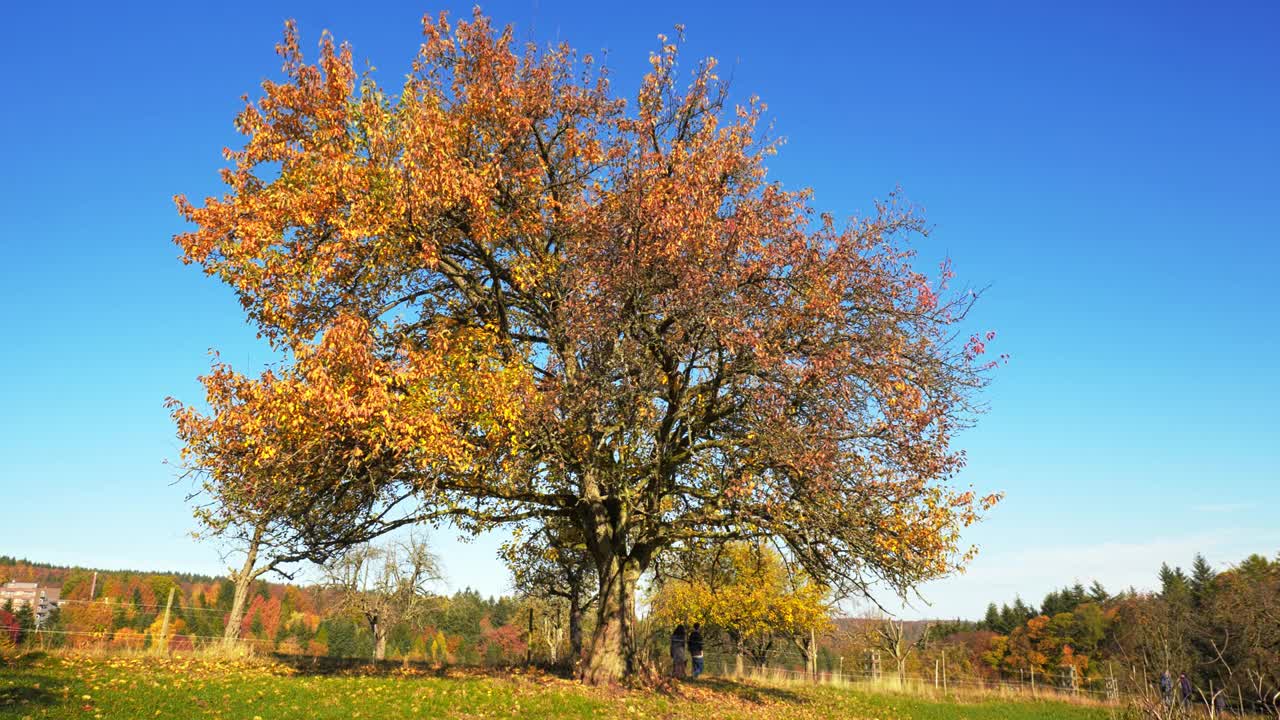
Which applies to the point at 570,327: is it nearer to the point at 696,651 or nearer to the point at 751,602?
the point at 696,651

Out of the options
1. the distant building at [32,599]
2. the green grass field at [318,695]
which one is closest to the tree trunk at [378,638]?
the distant building at [32,599]

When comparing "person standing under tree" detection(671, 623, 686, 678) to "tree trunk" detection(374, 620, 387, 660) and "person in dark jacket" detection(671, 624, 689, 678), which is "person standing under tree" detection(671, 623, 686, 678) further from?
"tree trunk" detection(374, 620, 387, 660)

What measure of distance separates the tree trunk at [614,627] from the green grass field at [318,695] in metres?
0.80

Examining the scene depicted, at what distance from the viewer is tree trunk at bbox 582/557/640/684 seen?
18078mm

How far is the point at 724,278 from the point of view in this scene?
15938 millimetres

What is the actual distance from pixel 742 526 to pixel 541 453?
14.4ft

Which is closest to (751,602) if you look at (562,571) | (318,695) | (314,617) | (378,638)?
(562,571)

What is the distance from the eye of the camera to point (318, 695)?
1445 centimetres

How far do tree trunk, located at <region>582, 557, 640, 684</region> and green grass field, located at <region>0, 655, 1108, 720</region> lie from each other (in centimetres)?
80

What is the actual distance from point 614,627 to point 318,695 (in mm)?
6515

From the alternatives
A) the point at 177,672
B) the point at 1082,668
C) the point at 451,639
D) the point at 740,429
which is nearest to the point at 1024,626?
the point at 1082,668

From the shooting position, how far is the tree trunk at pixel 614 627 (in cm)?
1808

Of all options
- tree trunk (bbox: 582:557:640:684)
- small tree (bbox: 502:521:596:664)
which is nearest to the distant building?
small tree (bbox: 502:521:596:664)

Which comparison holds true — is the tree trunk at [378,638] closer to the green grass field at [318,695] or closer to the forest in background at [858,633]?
the forest in background at [858,633]
